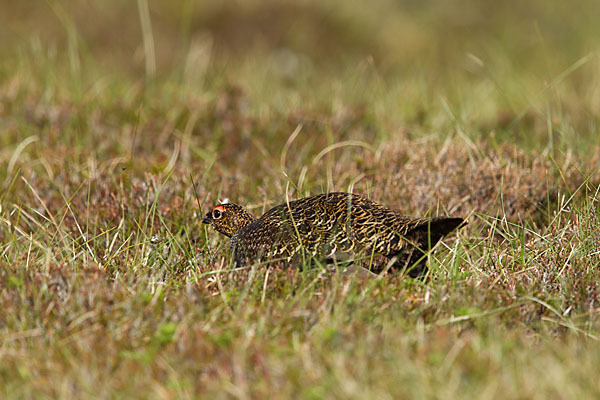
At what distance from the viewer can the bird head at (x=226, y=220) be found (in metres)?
4.38

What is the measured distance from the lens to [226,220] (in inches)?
173

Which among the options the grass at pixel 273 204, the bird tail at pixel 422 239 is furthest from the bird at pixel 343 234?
the grass at pixel 273 204

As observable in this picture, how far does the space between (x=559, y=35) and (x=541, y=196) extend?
25.2 ft

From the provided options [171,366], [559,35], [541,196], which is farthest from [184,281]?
[559,35]

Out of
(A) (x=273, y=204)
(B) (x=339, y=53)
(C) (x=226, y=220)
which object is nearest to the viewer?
(C) (x=226, y=220)

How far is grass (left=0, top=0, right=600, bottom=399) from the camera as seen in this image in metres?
2.78

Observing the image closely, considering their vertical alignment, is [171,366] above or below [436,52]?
above

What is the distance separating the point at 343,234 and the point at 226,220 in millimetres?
838

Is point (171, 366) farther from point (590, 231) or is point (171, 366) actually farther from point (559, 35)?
point (559, 35)

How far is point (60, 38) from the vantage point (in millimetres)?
11227

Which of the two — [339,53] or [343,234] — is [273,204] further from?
[339,53]

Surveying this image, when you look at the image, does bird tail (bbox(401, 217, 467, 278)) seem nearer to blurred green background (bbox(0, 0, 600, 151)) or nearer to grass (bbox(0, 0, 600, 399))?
grass (bbox(0, 0, 600, 399))

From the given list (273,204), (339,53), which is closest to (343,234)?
(273,204)

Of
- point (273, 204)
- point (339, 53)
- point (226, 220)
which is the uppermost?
point (226, 220)
